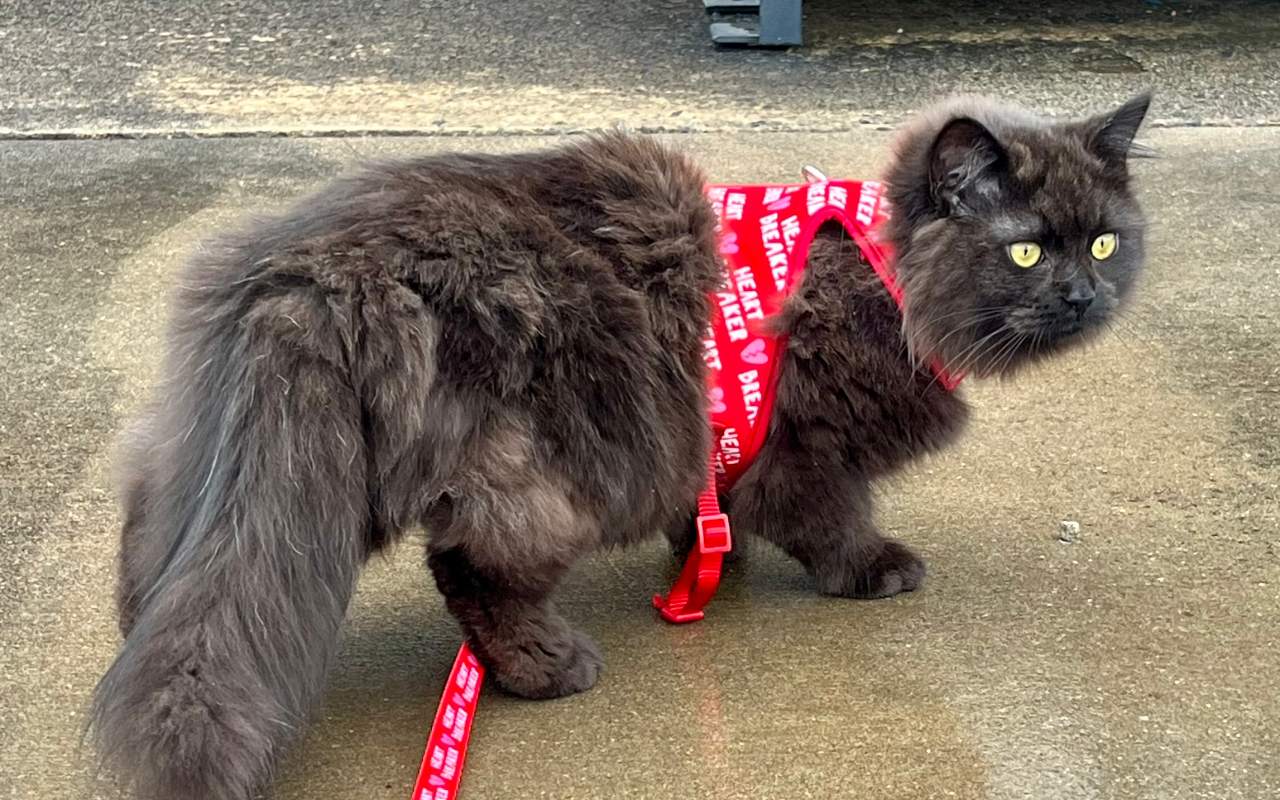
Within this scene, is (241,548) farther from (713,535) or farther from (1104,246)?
(1104,246)

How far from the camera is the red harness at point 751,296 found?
252 cm

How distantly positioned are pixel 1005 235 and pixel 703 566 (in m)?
0.84

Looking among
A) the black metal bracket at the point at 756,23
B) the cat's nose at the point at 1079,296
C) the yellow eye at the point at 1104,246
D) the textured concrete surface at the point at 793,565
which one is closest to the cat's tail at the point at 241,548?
the textured concrete surface at the point at 793,565

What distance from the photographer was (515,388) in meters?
2.22

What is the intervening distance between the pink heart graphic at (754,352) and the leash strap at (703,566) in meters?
0.20

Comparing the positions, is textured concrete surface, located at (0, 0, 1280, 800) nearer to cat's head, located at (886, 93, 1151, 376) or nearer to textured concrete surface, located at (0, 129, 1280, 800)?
textured concrete surface, located at (0, 129, 1280, 800)

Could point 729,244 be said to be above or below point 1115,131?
below

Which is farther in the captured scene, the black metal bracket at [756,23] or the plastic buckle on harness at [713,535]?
the black metal bracket at [756,23]

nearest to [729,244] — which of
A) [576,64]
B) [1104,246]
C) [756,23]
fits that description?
[1104,246]

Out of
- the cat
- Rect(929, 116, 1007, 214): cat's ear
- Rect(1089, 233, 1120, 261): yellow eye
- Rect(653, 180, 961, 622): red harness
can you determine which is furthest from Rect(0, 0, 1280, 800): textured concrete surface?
Rect(929, 116, 1007, 214): cat's ear

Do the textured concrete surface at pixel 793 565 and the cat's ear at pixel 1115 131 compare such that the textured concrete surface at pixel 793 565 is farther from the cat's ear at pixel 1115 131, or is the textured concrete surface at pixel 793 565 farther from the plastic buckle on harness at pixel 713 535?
the cat's ear at pixel 1115 131

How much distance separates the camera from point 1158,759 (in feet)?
7.48

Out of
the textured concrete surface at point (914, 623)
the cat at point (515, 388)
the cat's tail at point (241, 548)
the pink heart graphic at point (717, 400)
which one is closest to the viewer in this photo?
the cat's tail at point (241, 548)

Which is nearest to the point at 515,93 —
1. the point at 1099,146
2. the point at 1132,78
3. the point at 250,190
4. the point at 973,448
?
the point at 250,190
